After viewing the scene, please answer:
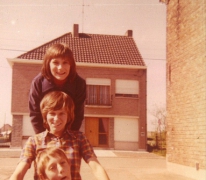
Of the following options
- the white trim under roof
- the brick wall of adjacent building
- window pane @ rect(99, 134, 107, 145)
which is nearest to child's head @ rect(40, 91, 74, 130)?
the brick wall of adjacent building

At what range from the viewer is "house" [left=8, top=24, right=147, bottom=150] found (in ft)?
62.0

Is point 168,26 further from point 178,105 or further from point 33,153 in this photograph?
point 33,153

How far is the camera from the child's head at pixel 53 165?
1656 mm

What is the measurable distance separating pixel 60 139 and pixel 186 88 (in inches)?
227

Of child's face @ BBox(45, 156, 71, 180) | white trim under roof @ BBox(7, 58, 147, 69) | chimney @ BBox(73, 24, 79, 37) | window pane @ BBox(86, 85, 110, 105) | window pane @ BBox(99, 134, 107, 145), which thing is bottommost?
window pane @ BBox(99, 134, 107, 145)

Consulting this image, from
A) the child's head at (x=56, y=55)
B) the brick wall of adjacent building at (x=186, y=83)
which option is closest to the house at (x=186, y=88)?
the brick wall of adjacent building at (x=186, y=83)

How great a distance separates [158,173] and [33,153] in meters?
6.82

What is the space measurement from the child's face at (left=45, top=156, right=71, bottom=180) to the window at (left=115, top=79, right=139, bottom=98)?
58.3 feet

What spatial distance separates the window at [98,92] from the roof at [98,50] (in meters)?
1.20

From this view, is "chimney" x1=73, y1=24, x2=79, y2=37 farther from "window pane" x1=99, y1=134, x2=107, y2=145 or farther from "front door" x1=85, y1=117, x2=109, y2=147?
"window pane" x1=99, y1=134, x2=107, y2=145

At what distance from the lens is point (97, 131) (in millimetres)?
19469

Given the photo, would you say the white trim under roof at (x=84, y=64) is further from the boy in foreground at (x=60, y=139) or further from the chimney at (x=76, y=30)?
the boy in foreground at (x=60, y=139)

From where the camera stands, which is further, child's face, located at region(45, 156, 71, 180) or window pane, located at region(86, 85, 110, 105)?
window pane, located at region(86, 85, 110, 105)

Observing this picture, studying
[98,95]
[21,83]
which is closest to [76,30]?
[98,95]
